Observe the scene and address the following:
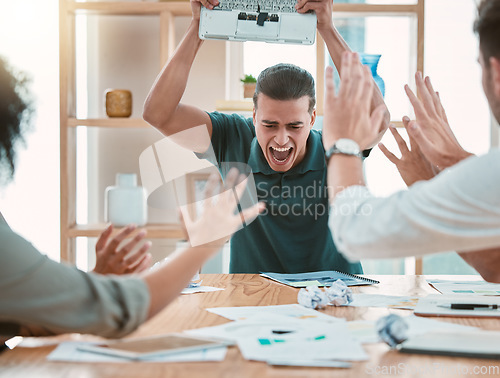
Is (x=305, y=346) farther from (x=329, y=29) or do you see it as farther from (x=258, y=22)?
(x=329, y=29)

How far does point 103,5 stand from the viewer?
2.69 m

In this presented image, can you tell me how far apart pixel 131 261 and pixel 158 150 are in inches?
73.2

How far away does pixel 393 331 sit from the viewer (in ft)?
3.04

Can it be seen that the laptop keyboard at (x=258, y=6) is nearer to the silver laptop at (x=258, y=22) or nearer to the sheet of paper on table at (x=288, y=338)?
the silver laptop at (x=258, y=22)

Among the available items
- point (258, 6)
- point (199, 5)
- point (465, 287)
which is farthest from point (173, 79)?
point (465, 287)

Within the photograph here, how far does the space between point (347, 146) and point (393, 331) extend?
0.32 meters

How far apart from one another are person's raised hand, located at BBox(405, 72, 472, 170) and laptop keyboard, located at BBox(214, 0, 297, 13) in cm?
54

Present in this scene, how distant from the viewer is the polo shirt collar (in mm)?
2033

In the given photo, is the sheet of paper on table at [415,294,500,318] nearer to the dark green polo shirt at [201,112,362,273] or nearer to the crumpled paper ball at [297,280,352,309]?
the crumpled paper ball at [297,280,352,309]

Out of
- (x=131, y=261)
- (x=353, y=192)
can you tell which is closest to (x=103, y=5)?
(x=131, y=261)

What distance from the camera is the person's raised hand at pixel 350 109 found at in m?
1.04

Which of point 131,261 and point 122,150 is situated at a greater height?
point 122,150

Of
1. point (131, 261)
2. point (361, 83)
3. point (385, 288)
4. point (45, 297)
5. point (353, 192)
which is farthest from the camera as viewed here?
point (385, 288)

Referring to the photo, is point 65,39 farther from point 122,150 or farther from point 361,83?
point 361,83
